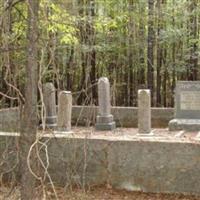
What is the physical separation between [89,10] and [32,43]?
10.9m

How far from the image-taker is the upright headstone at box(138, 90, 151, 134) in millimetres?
9500

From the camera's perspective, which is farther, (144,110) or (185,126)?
(185,126)

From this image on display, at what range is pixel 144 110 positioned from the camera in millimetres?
9531

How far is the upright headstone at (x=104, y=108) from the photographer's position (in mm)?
10445

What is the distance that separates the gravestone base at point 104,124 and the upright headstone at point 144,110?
1027 millimetres

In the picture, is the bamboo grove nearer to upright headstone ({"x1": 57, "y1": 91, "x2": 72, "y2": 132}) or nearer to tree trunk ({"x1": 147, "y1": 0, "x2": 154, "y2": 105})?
tree trunk ({"x1": 147, "y1": 0, "x2": 154, "y2": 105})

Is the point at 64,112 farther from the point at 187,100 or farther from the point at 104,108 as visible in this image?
the point at 187,100

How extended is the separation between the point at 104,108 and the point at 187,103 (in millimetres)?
1784

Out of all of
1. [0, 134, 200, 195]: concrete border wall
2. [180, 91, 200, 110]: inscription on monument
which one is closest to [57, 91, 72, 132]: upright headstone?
[0, 134, 200, 195]: concrete border wall

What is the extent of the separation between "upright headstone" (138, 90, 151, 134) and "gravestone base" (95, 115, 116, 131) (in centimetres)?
103

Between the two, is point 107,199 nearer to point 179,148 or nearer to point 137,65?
point 179,148

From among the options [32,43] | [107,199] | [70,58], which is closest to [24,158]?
Answer: [32,43]

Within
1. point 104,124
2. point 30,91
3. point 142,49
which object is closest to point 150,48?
point 142,49

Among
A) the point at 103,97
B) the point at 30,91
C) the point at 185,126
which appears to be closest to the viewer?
the point at 30,91
